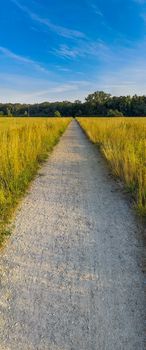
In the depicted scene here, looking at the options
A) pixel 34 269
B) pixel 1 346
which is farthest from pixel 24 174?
pixel 1 346

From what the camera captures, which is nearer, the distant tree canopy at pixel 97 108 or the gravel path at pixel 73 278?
the gravel path at pixel 73 278

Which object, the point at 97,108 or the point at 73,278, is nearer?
the point at 73,278

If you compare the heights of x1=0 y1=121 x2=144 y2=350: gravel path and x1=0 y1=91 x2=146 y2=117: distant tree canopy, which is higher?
x1=0 y1=91 x2=146 y2=117: distant tree canopy

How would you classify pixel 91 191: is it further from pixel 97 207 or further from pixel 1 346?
pixel 1 346

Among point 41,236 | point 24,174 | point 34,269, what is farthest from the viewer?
point 24,174

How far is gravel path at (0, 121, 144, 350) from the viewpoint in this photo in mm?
2131

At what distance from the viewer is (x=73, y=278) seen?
9.33 feet

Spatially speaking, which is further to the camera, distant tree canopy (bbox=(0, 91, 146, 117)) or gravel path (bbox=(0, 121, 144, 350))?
distant tree canopy (bbox=(0, 91, 146, 117))

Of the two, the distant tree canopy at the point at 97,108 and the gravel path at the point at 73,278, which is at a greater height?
the distant tree canopy at the point at 97,108

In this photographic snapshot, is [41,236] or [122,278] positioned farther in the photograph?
[41,236]

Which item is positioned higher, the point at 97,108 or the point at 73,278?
the point at 97,108

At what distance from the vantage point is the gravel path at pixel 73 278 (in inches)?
83.9

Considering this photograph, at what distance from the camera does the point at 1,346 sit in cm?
203

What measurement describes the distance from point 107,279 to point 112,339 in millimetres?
A: 747
